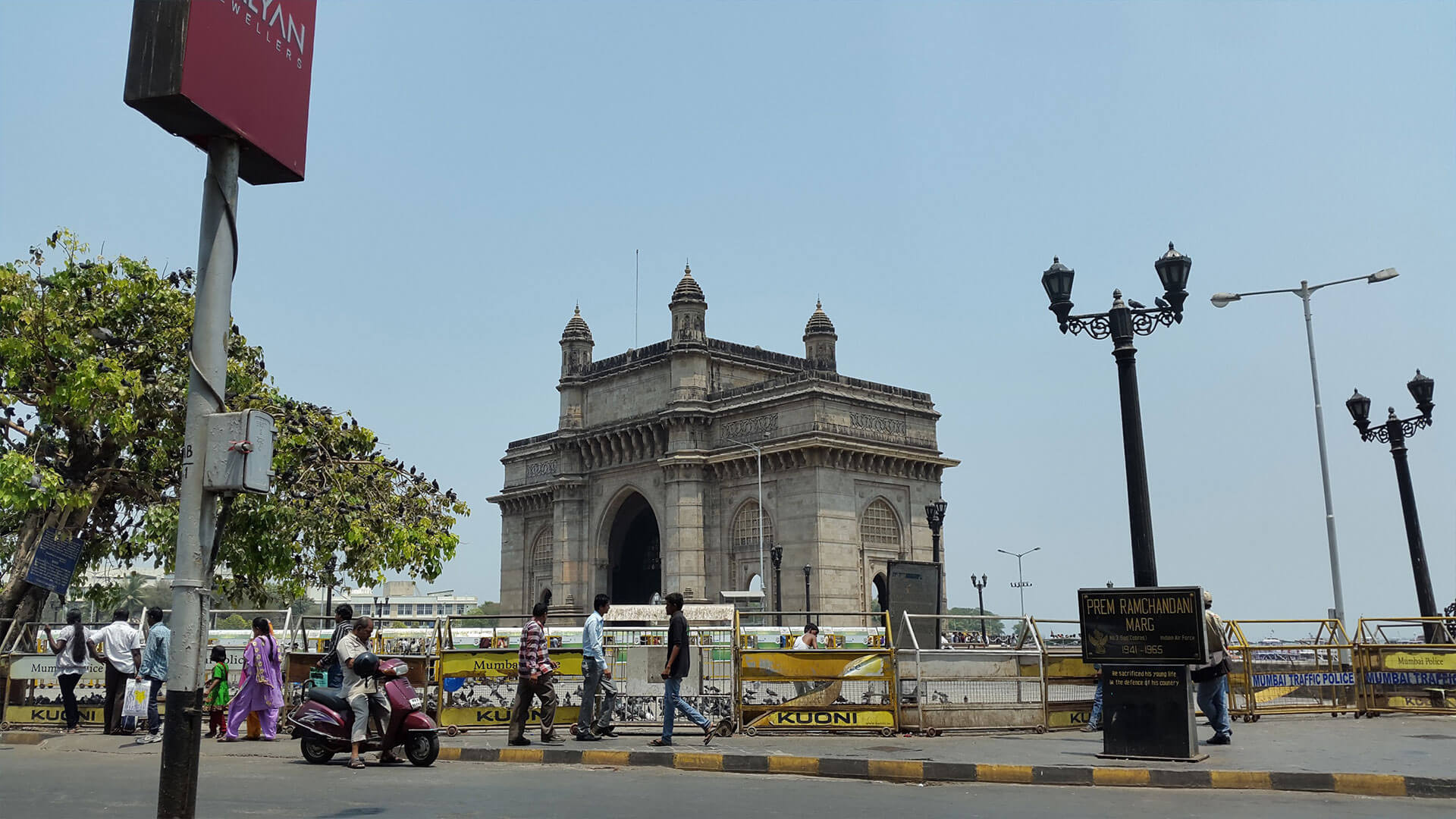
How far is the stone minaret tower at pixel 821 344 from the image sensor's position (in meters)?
49.1

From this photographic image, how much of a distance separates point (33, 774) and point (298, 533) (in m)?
7.40

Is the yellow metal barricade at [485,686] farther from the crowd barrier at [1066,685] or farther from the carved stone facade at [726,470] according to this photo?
the carved stone facade at [726,470]

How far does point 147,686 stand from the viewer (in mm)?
13734

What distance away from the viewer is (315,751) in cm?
1083

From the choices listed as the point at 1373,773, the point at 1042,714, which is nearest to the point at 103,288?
the point at 1042,714

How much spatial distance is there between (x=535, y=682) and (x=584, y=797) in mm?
3782

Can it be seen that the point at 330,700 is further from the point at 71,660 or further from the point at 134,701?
the point at 71,660

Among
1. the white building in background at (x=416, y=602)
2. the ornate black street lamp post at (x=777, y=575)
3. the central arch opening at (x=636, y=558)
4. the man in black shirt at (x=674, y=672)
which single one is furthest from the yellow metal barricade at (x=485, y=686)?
the white building in background at (x=416, y=602)

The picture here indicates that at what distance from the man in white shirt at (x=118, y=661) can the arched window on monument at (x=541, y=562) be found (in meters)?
43.6

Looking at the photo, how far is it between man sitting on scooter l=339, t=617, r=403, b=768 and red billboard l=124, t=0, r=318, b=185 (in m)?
6.16

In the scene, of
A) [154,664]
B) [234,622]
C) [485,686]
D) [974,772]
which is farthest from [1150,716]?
[234,622]

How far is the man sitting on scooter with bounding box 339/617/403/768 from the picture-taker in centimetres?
1059

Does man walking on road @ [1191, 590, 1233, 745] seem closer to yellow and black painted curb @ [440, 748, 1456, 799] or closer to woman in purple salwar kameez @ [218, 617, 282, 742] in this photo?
yellow and black painted curb @ [440, 748, 1456, 799]

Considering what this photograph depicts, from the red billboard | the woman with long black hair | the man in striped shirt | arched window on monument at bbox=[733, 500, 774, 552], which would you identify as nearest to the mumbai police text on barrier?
the man in striped shirt
